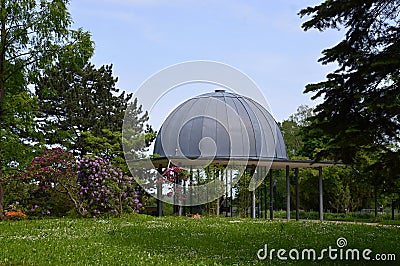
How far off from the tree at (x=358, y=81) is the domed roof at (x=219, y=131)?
656 inches

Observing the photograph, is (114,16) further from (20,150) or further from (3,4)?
(20,150)

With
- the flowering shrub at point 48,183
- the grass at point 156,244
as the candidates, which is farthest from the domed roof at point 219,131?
the grass at point 156,244

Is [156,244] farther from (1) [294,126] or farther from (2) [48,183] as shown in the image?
(1) [294,126]

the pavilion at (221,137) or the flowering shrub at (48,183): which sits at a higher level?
the pavilion at (221,137)

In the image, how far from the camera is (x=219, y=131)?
25344mm

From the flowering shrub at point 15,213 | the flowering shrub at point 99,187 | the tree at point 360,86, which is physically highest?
the tree at point 360,86

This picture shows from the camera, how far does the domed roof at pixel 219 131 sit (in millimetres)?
24984

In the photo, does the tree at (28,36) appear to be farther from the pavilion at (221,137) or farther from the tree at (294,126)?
the tree at (294,126)

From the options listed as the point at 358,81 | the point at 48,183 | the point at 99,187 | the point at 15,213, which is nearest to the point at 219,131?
the point at 99,187

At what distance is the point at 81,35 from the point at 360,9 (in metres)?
13.0

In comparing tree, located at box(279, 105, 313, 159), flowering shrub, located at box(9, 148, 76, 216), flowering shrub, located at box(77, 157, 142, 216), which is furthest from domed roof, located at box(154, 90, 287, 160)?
tree, located at box(279, 105, 313, 159)

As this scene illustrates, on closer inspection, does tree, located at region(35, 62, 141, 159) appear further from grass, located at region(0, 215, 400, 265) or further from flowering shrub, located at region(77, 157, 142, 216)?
grass, located at region(0, 215, 400, 265)

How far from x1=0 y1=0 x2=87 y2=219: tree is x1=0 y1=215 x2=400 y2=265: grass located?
21.1ft

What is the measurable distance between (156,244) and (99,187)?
1053 centimetres
